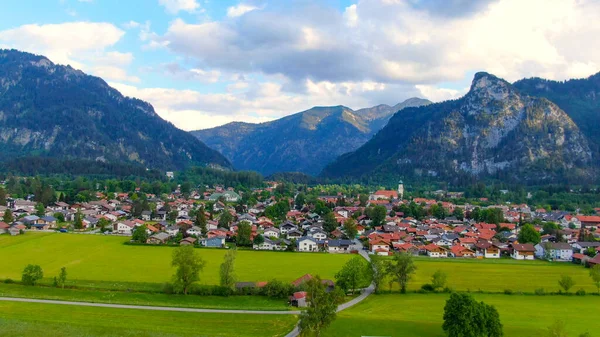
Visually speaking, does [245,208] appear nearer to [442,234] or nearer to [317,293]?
[442,234]

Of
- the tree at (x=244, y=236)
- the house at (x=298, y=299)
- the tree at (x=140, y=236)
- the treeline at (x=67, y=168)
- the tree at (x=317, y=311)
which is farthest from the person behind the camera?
the treeline at (x=67, y=168)

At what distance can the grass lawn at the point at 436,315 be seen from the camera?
31.5 metres

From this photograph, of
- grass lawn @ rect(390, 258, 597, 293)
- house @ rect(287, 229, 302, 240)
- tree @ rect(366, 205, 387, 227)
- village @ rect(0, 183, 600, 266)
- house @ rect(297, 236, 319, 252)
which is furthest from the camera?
tree @ rect(366, 205, 387, 227)

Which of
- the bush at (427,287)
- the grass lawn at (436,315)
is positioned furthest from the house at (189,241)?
the bush at (427,287)

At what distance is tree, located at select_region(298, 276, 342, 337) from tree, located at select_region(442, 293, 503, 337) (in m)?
7.20

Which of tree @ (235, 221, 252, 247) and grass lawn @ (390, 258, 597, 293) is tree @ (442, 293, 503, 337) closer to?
grass lawn @ (390, 258, 597, 293)

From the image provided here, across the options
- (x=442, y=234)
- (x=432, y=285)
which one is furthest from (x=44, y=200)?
(x=432, y=285)

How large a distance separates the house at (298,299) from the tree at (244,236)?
3070 cm

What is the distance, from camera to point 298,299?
37531 millimetres

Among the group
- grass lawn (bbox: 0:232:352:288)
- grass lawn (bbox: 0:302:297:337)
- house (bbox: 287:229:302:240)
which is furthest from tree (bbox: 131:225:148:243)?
grass lawn (bbox: 0:302:297:337)

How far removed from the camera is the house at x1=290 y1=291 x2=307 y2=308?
3747cm

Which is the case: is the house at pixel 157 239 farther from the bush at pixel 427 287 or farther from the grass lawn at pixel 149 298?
the bush at pixel 427 287

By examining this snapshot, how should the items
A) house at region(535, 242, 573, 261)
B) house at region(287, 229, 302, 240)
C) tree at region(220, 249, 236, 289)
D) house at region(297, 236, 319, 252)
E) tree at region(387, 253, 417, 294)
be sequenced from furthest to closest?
house at region(287, 229, 302, 240)
house at region(297, 236, 319, 252)
house at region(535, 242, 573, 261)
tree at region(387, 253, 417, 294)
tree at region(220, 249, 236, 289)

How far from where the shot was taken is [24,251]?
56.3 meters
